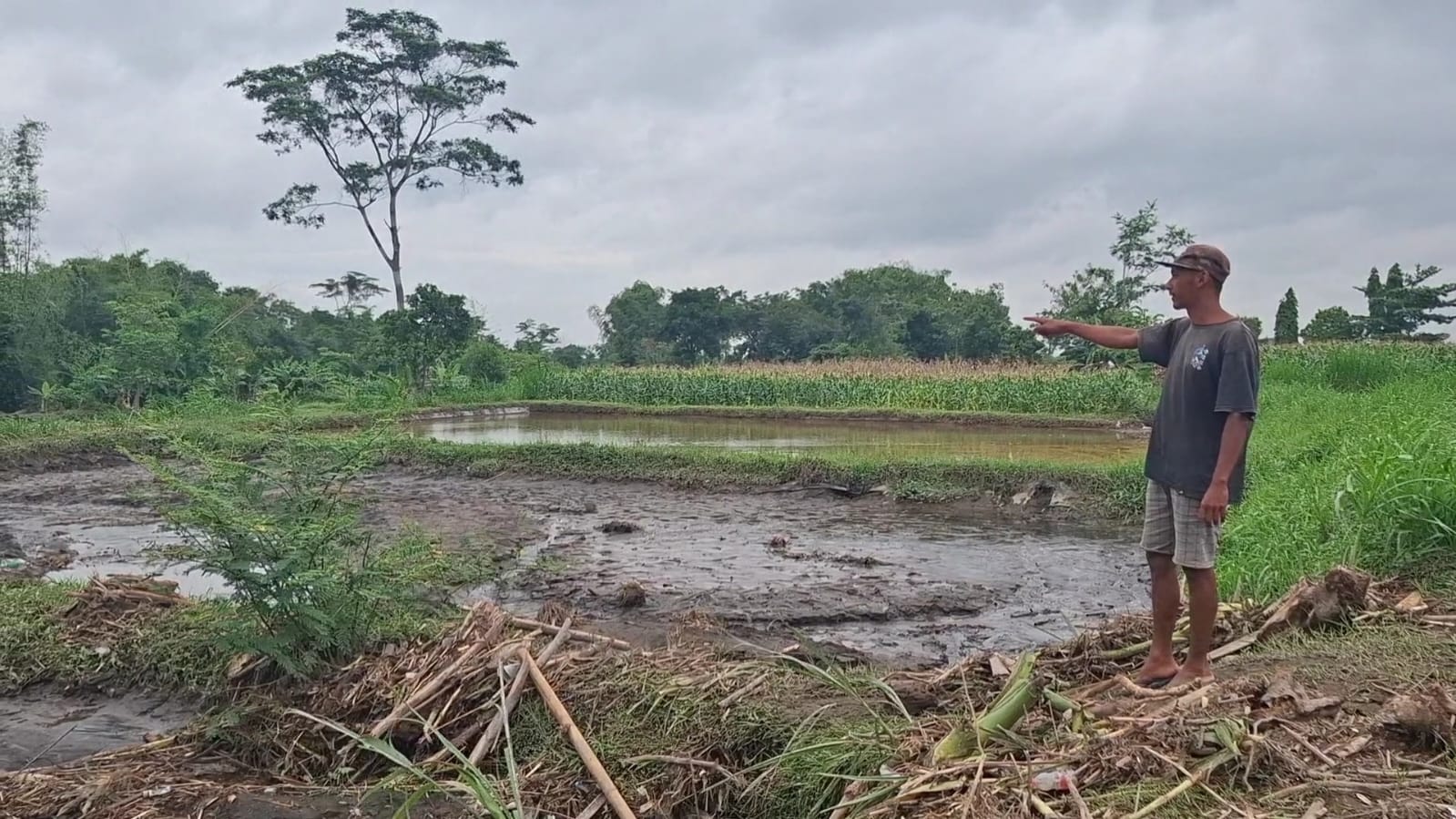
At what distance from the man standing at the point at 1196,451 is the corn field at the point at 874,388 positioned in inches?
749

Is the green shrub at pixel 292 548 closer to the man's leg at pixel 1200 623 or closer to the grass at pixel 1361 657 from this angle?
the man's leg at pixel 1200 623

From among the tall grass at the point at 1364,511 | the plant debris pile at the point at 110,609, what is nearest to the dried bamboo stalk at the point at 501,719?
the plant debris pile at the point at 110,609

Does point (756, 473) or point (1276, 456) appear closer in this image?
point (1276, 456)

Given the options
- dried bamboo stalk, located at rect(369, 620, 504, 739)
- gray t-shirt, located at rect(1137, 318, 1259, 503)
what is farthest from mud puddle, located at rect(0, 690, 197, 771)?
gray t-shirt, located at rect(1137, 318, 1259, 503)

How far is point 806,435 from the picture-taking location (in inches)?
734

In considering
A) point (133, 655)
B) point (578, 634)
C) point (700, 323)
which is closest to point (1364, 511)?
point (578, 634)

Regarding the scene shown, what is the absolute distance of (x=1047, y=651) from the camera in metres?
4.04

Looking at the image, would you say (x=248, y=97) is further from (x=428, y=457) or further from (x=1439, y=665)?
(x=1439, y=665)

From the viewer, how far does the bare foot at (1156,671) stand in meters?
3.60

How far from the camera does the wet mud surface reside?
6.35 m

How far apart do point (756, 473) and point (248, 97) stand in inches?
1037

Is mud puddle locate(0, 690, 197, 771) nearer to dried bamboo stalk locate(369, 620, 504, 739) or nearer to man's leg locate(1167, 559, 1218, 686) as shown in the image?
dried bamboo stalk locate(369, 620, 504, 739)

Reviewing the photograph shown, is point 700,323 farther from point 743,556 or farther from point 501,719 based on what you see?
point 501,719

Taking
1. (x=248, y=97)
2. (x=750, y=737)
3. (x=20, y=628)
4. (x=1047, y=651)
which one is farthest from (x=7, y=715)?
(x=248, y=97)
